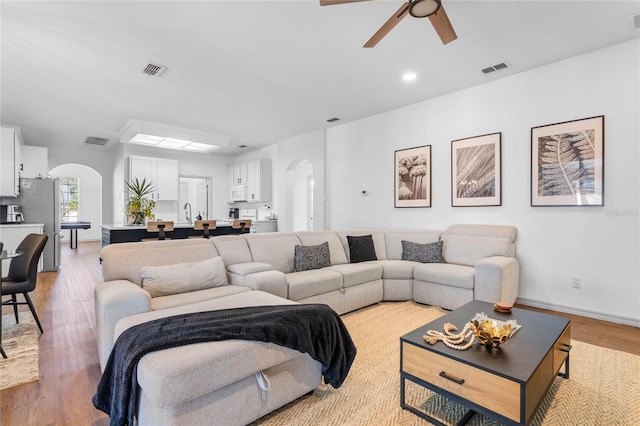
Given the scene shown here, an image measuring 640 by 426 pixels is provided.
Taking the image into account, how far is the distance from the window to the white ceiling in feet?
20.3

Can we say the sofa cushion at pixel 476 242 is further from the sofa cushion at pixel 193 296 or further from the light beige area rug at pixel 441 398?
the sofa cushion at pixel 193 296

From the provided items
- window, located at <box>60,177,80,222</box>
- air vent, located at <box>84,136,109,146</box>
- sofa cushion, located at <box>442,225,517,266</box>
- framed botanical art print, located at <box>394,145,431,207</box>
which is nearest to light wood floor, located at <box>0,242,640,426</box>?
sofa cushion, located at <box>442,225,517,266</box>

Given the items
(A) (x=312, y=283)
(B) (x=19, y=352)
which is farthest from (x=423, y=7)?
(B) (x=19, y=352)

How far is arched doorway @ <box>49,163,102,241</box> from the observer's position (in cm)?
1039

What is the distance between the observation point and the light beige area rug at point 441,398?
1.76 meters

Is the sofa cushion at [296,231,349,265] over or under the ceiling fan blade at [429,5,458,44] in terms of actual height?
under

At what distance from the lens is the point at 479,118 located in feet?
14.0

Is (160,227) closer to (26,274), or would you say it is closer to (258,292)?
(26,274)

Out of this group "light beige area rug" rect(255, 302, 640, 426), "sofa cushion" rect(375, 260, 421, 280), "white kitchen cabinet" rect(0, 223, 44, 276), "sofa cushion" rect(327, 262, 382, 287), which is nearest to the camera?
"light beige area rug" rect(255, 302, 640, 426)

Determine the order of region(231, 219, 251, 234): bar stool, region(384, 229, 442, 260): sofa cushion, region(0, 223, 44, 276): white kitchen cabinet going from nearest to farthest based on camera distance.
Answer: region(384, 229, 442, 260): sofa cushion, region(0, 223, 44, 276): white kitchen cabinet, region(231, 219, 251, 234): bar stool

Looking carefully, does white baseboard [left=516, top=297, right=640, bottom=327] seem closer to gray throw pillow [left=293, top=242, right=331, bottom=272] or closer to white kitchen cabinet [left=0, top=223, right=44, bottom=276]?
gray throw pillow [left=293, top=242, right=331, bottom=272]

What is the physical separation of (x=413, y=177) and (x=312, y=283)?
267 centimetres

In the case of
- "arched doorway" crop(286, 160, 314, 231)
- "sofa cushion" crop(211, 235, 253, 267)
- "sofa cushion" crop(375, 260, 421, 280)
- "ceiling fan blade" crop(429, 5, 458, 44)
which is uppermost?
"ceiling fan blade" crop(429, 5, 458, 44)

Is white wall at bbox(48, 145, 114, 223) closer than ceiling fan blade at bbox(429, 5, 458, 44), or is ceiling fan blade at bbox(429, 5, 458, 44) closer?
ceiling fan blade at bbox(429, 5, 458, 44)
